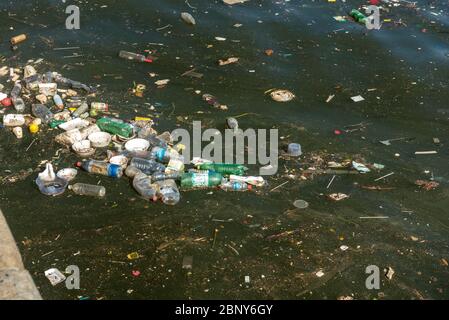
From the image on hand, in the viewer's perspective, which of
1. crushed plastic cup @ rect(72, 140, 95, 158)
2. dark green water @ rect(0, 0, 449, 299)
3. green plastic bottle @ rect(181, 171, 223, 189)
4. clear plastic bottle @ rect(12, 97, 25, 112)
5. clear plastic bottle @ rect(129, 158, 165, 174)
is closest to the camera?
dark green water @ rect(0, 0, 449, 299)

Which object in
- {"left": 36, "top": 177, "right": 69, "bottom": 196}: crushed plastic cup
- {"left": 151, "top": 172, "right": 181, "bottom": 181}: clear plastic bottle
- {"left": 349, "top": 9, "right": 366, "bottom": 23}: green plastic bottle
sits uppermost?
{"left": 349, "top": 9, "right": 366, "bottom": 23}: green plastic bottle

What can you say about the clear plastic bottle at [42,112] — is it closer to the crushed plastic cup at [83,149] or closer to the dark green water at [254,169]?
the dark green water at [254,169]

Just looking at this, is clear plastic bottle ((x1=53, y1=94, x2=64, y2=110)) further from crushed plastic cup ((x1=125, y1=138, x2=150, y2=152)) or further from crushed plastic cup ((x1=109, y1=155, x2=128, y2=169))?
crushed plastic cup ((x1=109, y1=155, x2=128, y2=169))

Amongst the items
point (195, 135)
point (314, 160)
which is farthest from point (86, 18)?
point (314, 160)

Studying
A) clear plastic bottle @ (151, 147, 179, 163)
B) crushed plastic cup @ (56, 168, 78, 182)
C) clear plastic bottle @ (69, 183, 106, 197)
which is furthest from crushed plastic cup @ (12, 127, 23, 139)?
clear plastic bottle @ (151, 147, 179, 163)

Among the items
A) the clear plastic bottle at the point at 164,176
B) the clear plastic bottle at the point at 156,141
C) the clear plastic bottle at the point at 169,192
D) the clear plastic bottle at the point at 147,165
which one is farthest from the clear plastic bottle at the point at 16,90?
the clear plastic bottle at the point at 169,192

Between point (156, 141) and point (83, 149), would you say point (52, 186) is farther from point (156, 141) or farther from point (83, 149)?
→ point (156, 141)
